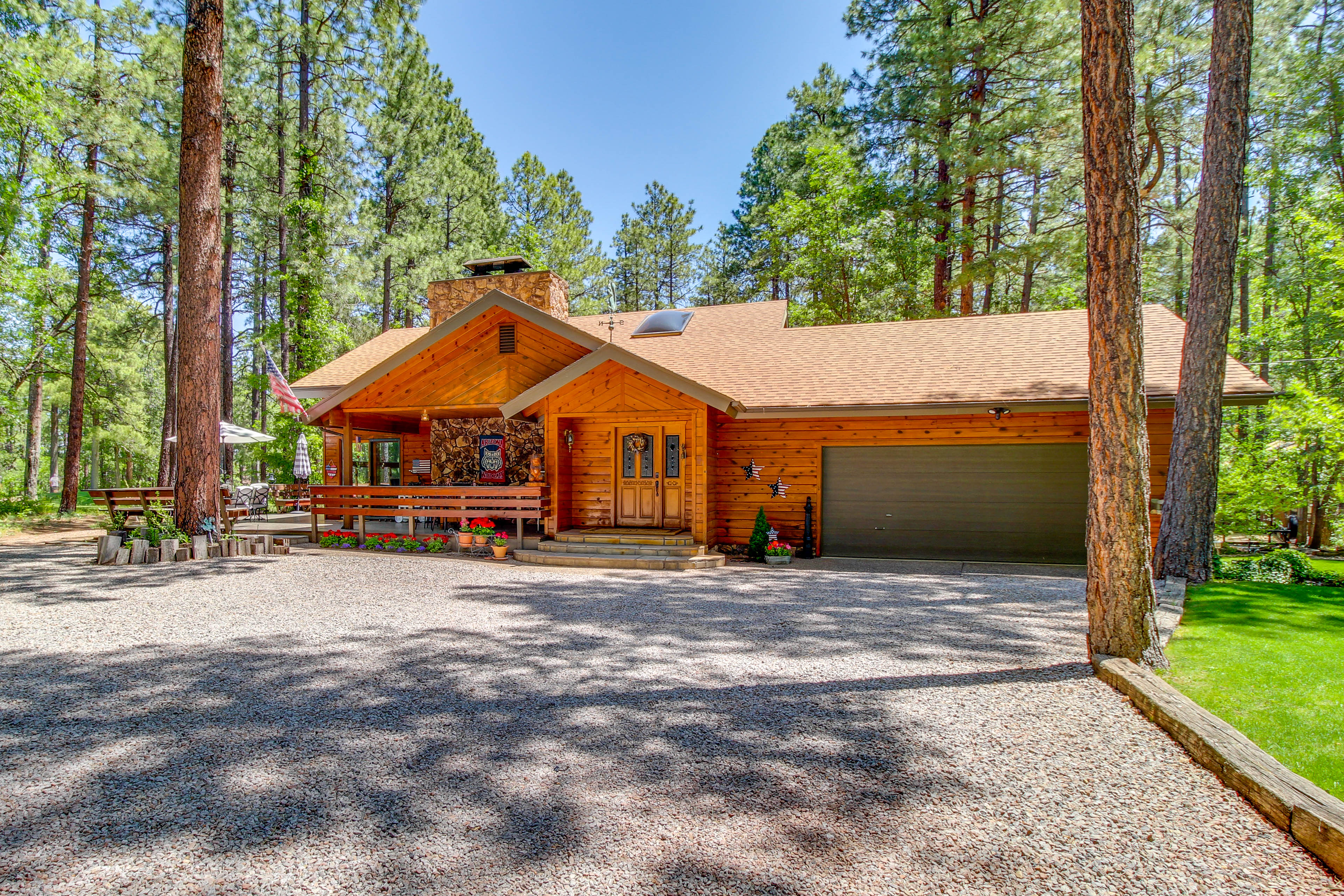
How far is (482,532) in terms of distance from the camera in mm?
10570

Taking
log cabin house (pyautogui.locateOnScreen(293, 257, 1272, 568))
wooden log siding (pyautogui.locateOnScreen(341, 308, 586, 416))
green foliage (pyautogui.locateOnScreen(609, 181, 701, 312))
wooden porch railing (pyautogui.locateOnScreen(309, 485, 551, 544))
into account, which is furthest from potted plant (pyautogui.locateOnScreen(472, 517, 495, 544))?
green foliage (pyautogui.locateOnScreen(609, 181, 701, 312))

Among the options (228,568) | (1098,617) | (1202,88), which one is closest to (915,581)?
(1098,617)

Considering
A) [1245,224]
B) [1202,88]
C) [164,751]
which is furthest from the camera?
[1245,224]

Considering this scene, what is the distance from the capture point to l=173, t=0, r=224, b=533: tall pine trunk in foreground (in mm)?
8625

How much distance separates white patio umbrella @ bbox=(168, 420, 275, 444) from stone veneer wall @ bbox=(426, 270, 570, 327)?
18.8ft

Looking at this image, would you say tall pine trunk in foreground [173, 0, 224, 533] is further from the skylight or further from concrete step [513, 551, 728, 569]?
the skylight

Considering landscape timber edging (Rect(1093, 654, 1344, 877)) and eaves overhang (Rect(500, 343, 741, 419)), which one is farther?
eaves overhang (Rect(500, 343, 741, 419))

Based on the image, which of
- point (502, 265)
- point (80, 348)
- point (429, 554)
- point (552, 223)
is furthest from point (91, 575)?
point (552, 223)

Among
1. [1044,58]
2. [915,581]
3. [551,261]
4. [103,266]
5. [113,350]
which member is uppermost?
[1044,58]

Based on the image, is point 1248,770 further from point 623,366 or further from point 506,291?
point 506,291

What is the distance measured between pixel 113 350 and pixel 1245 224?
119 ft

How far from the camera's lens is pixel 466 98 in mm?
24344

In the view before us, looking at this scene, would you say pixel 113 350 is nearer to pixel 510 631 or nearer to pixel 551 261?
pixel 551 261

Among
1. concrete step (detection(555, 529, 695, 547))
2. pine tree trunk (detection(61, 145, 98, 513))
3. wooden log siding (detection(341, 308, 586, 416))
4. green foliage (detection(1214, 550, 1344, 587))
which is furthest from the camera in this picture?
pine tree trunk (detection(61, 145, 98, 513))
